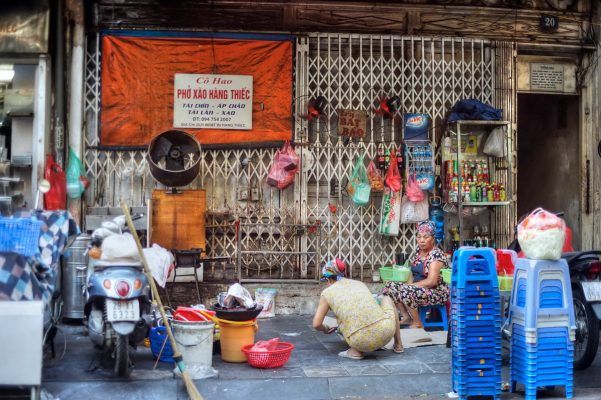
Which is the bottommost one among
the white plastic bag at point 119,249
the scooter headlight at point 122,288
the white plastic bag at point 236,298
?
the white plastic bag at point 236,298

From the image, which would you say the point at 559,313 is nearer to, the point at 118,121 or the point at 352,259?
the point at 352,259

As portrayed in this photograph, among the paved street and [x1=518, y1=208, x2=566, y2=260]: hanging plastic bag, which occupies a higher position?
[x1=518, y1=208, x2=566, y2=260]: hanging plastic bag

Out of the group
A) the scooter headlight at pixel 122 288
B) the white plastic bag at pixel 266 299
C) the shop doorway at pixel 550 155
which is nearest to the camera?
the scooter headlight at pixel 122 288

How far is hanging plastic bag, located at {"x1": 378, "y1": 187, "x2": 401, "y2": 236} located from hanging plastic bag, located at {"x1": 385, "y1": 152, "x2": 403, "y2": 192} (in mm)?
89

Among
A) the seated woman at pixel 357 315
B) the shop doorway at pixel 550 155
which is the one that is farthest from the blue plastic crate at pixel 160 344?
the shop doorway at pixel 550 155

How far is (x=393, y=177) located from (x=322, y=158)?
3.30ft

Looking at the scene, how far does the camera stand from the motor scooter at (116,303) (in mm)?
5316

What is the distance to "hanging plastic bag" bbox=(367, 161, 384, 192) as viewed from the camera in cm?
905

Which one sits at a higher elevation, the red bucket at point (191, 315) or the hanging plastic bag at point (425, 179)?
the hanging plastic bag at point (425, 179)

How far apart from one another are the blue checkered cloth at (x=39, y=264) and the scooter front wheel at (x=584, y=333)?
4709 millimetres

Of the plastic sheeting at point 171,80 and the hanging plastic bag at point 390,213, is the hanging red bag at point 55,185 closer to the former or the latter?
the plastic sheeting at point 171,80

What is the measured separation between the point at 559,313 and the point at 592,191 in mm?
5187

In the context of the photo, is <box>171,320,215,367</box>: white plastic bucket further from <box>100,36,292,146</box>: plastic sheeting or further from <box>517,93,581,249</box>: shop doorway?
<box>517,93,581,249</box>: shop doorway

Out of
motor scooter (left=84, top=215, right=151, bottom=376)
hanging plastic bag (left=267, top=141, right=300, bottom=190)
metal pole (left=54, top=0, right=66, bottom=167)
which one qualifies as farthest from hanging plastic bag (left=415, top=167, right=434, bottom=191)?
metal pole (left=54, top=0, right=66, bottom=167)
